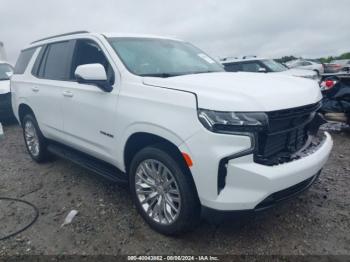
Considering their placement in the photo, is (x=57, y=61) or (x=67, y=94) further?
(x=57, y=61)

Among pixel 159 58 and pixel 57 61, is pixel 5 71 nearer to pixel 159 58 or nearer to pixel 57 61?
pixel 57 61

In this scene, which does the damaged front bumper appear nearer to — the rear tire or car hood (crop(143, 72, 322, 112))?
car hood (crop(143, 72, 322, 112))

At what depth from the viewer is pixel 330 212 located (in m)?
3.17

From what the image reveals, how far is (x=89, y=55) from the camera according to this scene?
3.70 m

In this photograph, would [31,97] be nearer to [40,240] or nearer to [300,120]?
[40,240]

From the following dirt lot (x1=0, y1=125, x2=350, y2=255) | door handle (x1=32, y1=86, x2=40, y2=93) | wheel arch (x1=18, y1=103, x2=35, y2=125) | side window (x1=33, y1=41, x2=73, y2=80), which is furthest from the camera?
wheel arch (x1=18, y1=103, x2=35, y2=125)

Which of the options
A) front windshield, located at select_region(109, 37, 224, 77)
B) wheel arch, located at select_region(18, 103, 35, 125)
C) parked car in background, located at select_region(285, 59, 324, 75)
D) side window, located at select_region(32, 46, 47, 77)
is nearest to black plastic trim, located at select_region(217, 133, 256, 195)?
front windshield, located at select_region(109, 37, 224, 77)

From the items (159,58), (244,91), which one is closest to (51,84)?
(159,58)

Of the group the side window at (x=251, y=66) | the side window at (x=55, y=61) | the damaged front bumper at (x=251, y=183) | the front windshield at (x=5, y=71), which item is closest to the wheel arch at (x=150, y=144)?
the damaged front bumper at (x=251, y=183)

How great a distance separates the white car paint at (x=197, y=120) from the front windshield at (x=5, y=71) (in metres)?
6.57

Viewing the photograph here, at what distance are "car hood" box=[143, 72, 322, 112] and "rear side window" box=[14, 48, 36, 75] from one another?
3076 millimetres

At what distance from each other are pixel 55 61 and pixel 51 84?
365mm

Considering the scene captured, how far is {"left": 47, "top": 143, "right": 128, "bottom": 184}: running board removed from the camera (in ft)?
10.8

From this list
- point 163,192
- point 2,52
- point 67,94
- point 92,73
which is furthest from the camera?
point 2,52
